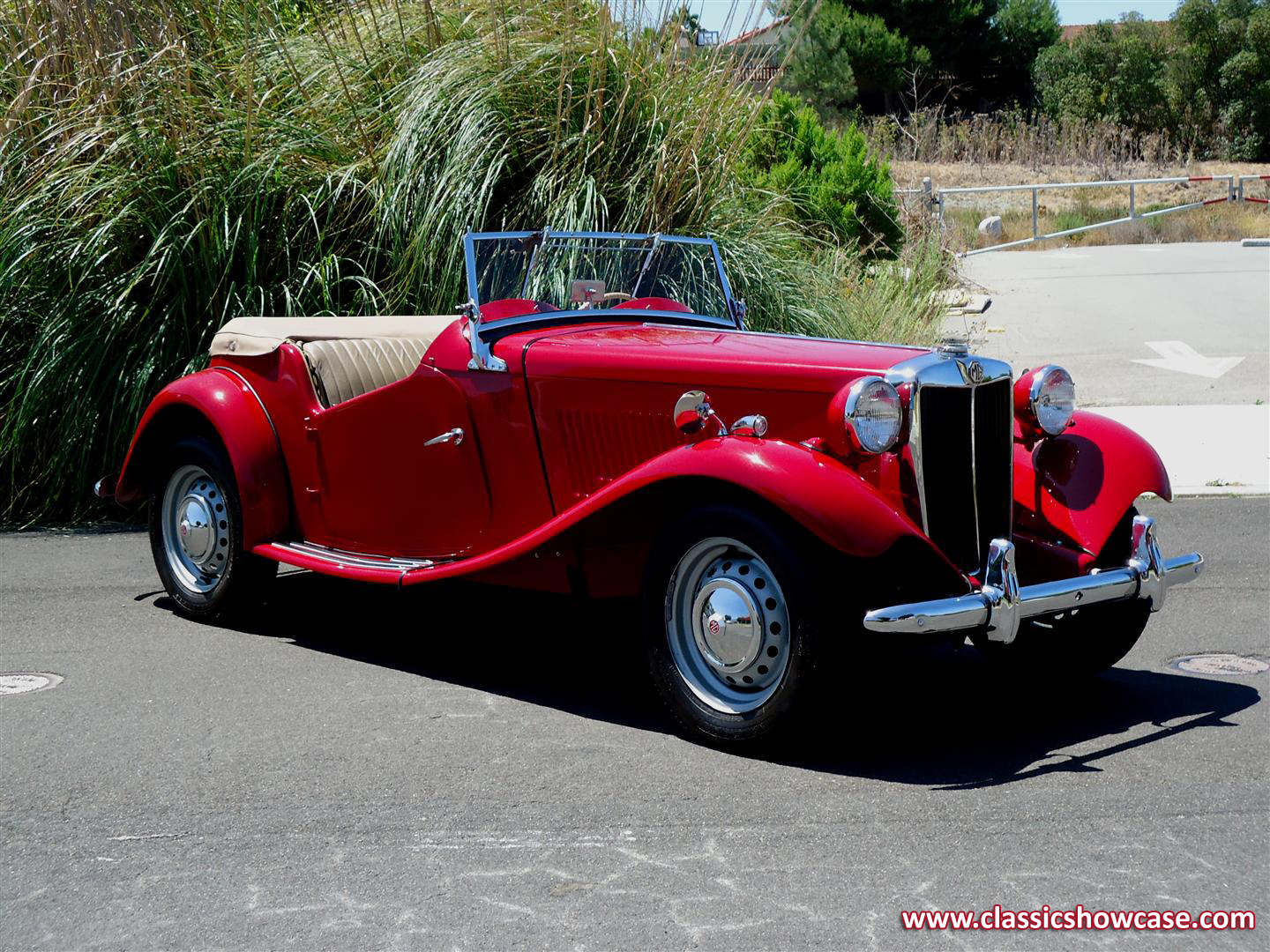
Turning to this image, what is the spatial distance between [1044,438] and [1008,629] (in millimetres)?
1098

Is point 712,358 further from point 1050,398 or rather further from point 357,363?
point 357,363

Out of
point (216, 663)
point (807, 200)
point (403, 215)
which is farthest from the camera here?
point (807, 200)

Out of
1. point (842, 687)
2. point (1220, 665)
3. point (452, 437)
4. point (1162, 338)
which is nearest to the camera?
point (842, 687)

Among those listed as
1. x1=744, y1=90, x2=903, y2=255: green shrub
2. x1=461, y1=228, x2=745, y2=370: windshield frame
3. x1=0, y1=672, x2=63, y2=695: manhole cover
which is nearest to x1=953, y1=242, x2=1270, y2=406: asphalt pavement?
x1=744, y1=90, x2=903, y2=255: green shrub

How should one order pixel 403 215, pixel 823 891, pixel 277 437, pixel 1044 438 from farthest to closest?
pixel 403 215, pixel 277 437, pixel 1044 438, pixel 823 891

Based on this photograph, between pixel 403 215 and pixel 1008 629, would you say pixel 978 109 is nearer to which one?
pixel 403 215

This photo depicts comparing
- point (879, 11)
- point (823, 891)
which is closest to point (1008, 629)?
point (823, 891)

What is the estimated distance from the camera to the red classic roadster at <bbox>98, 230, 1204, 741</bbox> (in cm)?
386

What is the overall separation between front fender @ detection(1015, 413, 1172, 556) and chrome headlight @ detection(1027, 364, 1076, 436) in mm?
132

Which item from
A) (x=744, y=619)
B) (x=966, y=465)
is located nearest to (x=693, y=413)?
(x=744, y=619)

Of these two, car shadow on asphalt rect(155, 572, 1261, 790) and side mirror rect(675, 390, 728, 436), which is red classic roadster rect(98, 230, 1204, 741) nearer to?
A: side mirror rect(675, 390, 728, 436)

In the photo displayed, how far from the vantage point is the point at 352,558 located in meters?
5.14

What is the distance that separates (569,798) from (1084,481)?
2.04m

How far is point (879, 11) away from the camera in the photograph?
1594 inches
